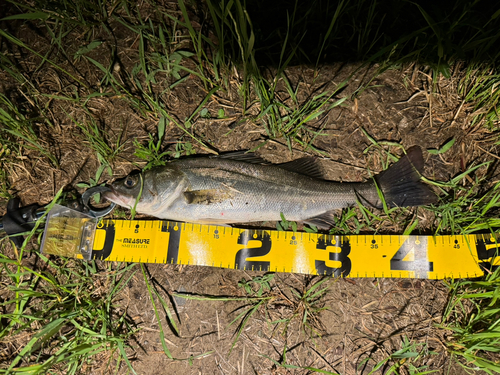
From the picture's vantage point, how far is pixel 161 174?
3689 mm

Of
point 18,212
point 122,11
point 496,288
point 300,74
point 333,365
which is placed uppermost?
point 122,11

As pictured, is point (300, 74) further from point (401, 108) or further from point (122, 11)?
point (122, 11)

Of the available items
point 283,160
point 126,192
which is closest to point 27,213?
point 126,192

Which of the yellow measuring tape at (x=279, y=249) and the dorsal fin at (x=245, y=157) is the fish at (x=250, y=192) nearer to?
the dorsal fin at (x=245, y=157)

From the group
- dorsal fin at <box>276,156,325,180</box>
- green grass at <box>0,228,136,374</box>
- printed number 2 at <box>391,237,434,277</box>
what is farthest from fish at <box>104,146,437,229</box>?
green grass at <box>0,228,136,374</box>

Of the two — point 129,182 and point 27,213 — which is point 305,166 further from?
point 27,213

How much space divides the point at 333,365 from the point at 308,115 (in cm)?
323

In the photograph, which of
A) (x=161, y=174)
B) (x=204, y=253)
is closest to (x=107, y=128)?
(x=161, y=174)

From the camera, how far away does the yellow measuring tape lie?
3627 mm

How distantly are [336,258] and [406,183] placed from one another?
4.31 feet

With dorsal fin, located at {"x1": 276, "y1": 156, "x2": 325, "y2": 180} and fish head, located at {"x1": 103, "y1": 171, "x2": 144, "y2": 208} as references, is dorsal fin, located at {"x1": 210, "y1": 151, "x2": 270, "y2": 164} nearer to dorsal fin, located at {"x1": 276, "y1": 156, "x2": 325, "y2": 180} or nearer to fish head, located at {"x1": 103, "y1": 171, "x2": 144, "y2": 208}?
dorsal fin, located at {"x1": 276, "y1": 156, "x2": 325, "y2": 180}

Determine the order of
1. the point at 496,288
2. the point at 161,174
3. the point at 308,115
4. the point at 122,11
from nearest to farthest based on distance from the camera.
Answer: the point at 496,288 < the point at 161,174 < the point at 308,115 < the point at 122,11

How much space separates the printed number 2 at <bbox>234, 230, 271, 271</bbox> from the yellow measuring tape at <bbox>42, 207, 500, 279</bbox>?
12 millimetres

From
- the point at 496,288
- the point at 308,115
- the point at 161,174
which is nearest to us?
the point at 496,288
